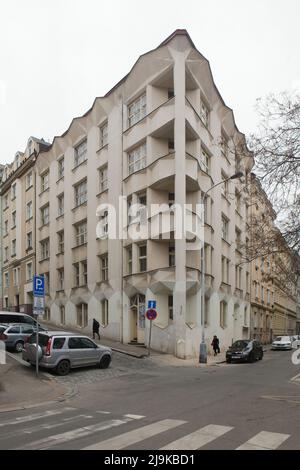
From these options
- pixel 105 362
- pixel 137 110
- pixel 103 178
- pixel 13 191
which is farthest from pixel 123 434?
pixel 13 191

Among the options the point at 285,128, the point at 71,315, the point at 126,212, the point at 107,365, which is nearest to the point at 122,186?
the point at 126,212

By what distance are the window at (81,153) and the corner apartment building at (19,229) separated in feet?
25.4

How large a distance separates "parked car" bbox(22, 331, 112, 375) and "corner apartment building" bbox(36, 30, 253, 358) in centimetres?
771

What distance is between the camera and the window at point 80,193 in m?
35.8

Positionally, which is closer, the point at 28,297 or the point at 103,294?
the point at 103,294

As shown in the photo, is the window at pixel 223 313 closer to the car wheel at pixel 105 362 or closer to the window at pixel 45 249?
the window at pixel 45 249

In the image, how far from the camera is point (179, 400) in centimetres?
1223

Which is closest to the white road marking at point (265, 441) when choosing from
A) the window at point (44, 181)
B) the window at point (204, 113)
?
the window at point (204, 113)

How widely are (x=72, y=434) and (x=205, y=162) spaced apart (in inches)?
1028

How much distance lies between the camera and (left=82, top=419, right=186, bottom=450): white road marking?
7.22m

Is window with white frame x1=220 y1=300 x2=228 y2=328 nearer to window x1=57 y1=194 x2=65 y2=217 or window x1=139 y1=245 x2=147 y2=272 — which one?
window x1=139 y1=245 x2=147 y2=272

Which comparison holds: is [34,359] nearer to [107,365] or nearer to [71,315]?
[107,365]

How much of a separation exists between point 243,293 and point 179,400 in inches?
1218
